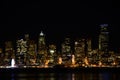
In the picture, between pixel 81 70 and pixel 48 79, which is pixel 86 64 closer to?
pixel 81 70

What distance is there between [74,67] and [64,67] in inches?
272

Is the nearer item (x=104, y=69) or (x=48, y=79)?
(x=48, y=79)

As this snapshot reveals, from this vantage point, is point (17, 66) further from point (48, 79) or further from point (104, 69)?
point (48, 79)

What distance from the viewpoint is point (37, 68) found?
576ft

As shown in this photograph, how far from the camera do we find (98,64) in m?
177

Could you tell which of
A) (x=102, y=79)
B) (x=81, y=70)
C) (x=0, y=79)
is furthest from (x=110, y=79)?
(x=81, y=70)

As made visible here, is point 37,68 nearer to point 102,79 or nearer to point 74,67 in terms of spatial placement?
point 74,67

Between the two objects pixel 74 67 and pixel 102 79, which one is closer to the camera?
pixel 102 79

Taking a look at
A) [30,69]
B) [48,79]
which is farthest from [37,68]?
[48,79]

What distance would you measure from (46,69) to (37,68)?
2671 mm

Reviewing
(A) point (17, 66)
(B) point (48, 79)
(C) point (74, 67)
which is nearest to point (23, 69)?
(A) point (17, 66)

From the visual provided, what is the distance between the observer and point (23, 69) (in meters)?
177

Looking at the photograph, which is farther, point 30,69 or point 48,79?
point 30,69

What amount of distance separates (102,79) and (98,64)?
6621 centimetres
